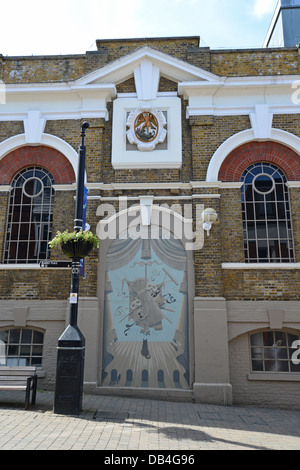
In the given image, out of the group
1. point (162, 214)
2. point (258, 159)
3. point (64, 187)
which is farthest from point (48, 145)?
point (258, 159)

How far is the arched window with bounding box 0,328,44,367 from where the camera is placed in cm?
984

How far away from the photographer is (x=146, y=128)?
10.7 m

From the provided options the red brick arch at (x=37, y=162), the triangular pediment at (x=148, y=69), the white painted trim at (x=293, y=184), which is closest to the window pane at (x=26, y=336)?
the red brick arch at (x=37, y=162)

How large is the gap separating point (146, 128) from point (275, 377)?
731cm

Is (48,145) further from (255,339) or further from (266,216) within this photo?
(255,339)

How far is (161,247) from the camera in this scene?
33.5 feet

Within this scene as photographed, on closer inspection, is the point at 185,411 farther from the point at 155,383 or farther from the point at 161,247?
the point at 161,247

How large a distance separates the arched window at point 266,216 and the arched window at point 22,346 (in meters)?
5.89

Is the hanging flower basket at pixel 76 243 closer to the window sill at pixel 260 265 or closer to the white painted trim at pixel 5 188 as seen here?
the window sill at pixel 260 265

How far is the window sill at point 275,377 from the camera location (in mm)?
9289

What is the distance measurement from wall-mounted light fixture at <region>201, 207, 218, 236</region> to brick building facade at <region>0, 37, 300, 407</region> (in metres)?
0.22

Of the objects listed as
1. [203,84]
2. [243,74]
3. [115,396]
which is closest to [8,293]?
[115,396]

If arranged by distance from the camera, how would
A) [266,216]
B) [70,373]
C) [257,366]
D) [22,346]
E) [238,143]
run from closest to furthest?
[70,373]
[257,366]
[22,346]
[266,216]
[238,143]

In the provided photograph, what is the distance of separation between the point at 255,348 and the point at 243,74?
7643mm
